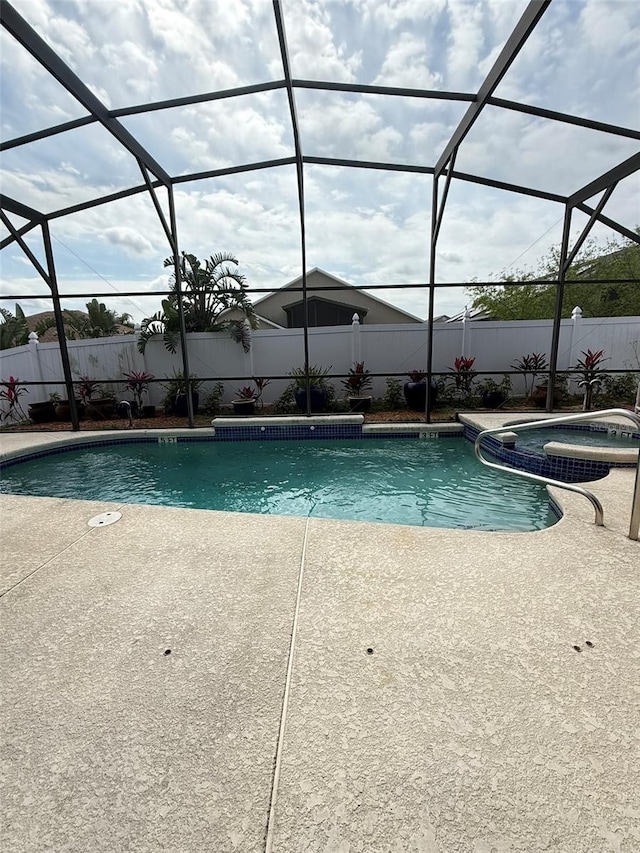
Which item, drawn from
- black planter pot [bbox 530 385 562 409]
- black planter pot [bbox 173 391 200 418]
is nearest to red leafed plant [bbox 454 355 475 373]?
black planter pot [bbox 530 385 562 409]

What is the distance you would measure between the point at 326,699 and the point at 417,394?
23.7 feet

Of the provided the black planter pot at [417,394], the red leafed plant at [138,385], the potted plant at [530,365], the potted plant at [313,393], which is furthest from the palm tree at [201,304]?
the potted plant at [530,365]

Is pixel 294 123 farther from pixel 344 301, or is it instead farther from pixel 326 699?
pixel 344 301

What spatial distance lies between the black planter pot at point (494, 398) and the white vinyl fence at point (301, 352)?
4.55ft

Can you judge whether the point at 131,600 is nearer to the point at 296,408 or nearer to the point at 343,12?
the point at 343,12

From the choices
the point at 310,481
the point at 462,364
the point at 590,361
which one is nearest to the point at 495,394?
the point at 462,364

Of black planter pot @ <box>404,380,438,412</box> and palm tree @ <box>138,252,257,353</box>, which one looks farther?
palm tree @ <box>138,252,257,353</box>

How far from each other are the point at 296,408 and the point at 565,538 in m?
6.54

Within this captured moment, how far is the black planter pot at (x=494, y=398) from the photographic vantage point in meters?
7.93

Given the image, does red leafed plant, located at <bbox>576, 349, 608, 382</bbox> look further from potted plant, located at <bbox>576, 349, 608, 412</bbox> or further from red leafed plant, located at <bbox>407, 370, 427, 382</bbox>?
red leafed plant, located at <bbox>407, 370, 427, 382</bbox>

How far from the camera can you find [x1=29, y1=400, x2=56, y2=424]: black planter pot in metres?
7.94

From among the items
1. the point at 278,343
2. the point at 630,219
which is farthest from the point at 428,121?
the point at 278,343

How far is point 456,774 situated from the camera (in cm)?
107

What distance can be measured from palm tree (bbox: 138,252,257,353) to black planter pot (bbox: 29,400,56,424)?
218 cm
